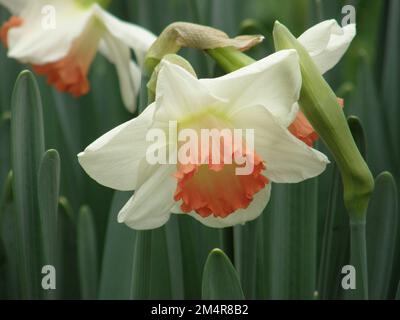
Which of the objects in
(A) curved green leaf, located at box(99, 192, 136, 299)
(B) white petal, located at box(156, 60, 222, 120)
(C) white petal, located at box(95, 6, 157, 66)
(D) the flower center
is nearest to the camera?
(B) white petal, located at box(156, 60, 222, 120)

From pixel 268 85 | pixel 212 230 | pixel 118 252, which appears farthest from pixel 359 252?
pixel 118 252

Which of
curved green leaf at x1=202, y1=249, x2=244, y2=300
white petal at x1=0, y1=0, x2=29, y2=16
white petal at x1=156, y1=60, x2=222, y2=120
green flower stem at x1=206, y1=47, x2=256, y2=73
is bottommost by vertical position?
curved green leaf at x1=202, y1=249, x2=244, y2=300

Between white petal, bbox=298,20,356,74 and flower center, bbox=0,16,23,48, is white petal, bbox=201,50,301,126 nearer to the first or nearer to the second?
white petal, bbox=298,20,356,74

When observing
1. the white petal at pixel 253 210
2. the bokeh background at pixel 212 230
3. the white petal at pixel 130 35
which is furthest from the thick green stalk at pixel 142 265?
the white petal at pixel 130 35

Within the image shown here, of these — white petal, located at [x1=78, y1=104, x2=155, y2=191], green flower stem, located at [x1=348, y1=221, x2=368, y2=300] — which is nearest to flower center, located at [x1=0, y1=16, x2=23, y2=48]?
white petal, located at [x1=78, y1=104, x2=155, y2=191]

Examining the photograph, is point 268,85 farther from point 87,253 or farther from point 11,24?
point 11,24

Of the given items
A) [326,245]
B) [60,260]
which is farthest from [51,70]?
[326,245]
